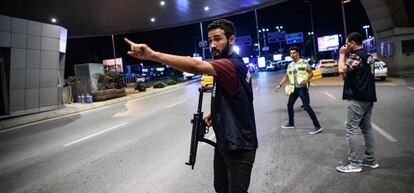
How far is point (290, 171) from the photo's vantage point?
5.72 meters

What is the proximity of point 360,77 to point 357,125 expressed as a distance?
70cm

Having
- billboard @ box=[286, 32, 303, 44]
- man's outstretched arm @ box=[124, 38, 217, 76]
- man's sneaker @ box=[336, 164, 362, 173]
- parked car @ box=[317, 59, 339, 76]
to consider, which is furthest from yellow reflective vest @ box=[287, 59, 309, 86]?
billboard @ box=[286, 32, 303, 44]

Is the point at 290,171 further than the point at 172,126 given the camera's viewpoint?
No

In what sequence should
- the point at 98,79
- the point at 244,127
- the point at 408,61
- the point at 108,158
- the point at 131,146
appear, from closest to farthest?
the point at 244,127, the point at 108,158, the point at 131,146, the point at 408,61, the point at 98,79

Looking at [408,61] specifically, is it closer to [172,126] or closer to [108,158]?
[172,126]

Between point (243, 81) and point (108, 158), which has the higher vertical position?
point (243, 81)

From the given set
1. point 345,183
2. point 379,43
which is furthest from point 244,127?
point 379,43

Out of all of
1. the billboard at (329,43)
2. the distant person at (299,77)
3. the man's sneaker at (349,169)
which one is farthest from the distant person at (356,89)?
the billboard at (329,43)

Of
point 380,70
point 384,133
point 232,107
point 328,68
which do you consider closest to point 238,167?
point 232,107

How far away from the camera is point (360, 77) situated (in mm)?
5418

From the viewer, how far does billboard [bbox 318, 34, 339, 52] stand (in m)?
61.2

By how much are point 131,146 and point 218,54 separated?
19.8ft

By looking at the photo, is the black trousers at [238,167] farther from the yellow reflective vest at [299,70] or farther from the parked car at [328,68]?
the parked car at [328,68]

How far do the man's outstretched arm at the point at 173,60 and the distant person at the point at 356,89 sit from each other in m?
3.33
